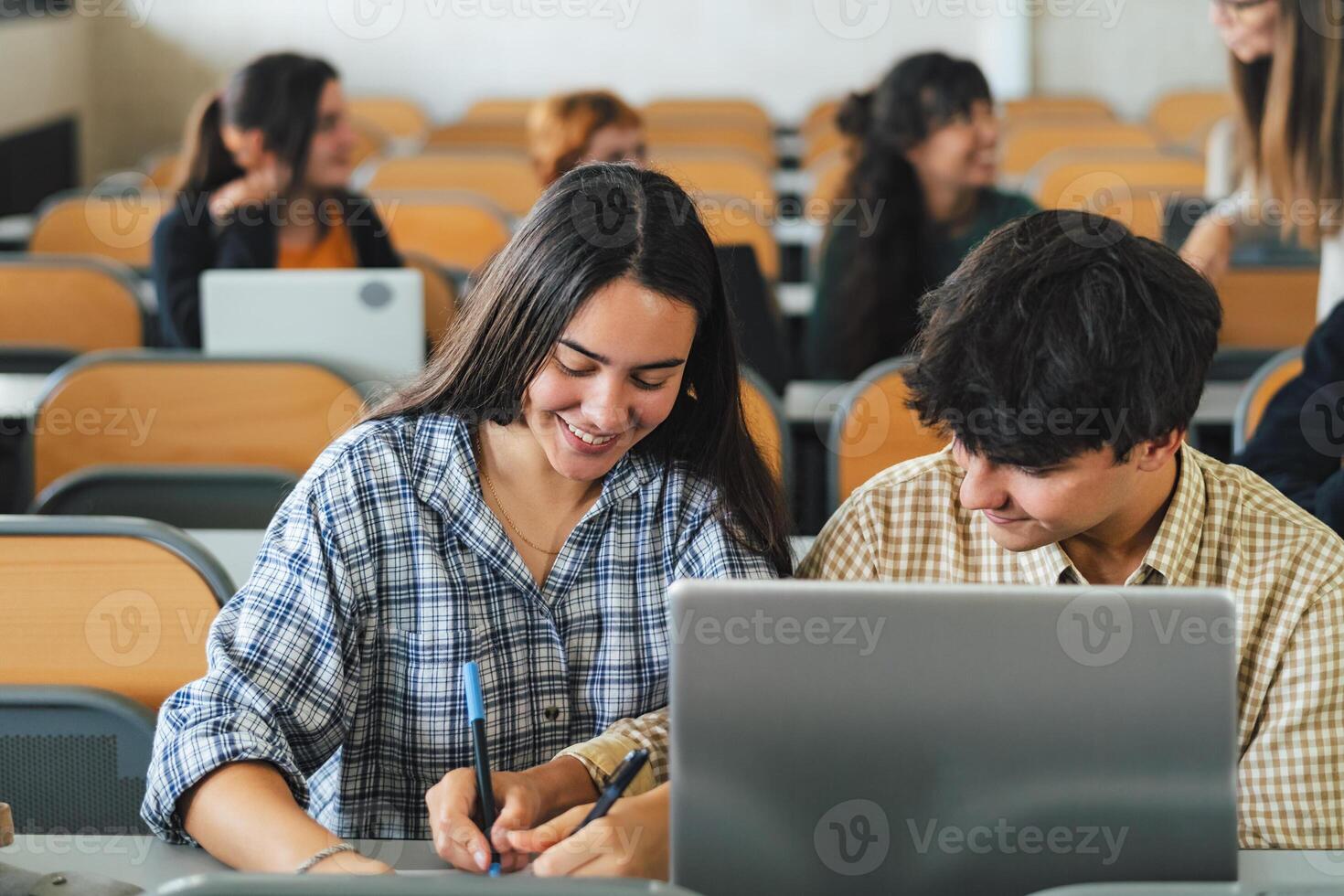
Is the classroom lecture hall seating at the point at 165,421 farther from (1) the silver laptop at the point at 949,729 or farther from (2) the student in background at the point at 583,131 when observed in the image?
(1) the silver laptop at the point at 949,729

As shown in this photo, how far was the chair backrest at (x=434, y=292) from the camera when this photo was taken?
118 inches

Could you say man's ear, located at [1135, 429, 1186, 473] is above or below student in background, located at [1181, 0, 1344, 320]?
below

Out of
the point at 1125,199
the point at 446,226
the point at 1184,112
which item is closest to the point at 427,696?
the point at 446,226

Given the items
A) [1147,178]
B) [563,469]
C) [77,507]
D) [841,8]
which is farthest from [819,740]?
[841,8]

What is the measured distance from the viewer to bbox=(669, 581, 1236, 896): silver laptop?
858mm

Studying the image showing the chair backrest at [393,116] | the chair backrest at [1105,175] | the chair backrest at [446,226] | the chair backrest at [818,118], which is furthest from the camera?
the chair backrest at [393,116]

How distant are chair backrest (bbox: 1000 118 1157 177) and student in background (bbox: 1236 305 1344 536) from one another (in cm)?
372

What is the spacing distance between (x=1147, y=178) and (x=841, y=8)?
2.62 m

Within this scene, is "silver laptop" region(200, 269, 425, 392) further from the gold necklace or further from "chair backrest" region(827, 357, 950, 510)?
the gold necklace

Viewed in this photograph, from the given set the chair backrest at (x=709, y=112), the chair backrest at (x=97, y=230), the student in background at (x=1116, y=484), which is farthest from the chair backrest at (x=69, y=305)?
the chair backrest at (x=709, y=112)

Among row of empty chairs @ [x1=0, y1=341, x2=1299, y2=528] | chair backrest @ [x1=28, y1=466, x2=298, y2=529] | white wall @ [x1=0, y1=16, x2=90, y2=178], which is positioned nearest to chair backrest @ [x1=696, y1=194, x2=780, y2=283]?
row of empty chairs @ [x1=0, y1=341, x2=1299, y2=528]

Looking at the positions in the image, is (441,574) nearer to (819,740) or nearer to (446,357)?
(446,357)

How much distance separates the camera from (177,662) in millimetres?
1572

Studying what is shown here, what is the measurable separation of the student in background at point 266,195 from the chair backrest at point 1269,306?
176 cm
